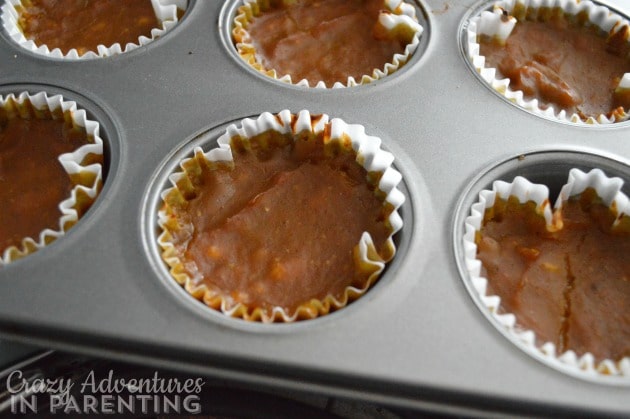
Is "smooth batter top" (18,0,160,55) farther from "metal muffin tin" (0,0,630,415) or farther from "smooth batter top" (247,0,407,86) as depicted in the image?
"smooth batter top" (247,0,407,86)

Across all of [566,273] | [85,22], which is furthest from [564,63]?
[85,22]

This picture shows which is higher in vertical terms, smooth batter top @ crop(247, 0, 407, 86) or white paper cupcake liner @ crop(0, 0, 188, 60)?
white paper cupcake liner @ crop(0, 0, 188, 60)

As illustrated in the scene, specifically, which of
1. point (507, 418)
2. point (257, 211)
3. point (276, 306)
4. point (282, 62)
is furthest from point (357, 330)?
point (282, 62)

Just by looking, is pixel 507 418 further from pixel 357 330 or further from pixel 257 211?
pixel 257 211

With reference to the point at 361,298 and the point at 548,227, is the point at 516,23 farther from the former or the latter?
the point at 361,298

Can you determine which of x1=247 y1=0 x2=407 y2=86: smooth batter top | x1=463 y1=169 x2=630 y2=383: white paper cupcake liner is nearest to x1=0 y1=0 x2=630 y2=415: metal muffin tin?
x1=463 y1=169 x2=630 y2=383: white paper cupcake liner

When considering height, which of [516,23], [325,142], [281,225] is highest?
[516,23]
